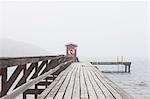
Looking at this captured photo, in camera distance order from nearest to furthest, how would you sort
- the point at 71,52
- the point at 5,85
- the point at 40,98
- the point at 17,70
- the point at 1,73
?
the point at 1,73 < the point at 5,85 < the point at 17,70 < the point at 40,98 < the point at 71,52

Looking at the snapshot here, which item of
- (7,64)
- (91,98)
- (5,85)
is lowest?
(91,98)

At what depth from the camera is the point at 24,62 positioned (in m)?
4.87

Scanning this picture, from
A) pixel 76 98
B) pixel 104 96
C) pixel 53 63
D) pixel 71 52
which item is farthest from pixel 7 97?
pixel 71 52

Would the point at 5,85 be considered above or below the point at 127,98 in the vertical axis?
above

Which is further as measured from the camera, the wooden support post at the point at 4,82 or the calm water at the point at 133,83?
the calm water at the point at 133,83

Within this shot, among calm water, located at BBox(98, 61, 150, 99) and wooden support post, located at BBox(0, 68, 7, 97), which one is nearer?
wooden support post, located at BBox(0, 68, 7, 97)

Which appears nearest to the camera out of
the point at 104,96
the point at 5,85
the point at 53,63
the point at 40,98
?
the point at 5,85

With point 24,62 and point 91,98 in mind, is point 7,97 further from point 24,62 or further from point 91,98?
point 91,98

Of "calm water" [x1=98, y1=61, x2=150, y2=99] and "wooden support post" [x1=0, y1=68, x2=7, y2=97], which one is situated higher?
"wooden support post" [x1=0, y1=68, x2=7, y2=97]

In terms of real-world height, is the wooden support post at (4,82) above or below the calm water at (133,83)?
above

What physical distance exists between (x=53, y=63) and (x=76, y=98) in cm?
513

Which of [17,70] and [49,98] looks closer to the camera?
[17,70]

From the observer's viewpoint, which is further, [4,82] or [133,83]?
[133,83]

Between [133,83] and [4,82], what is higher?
[4,82]
